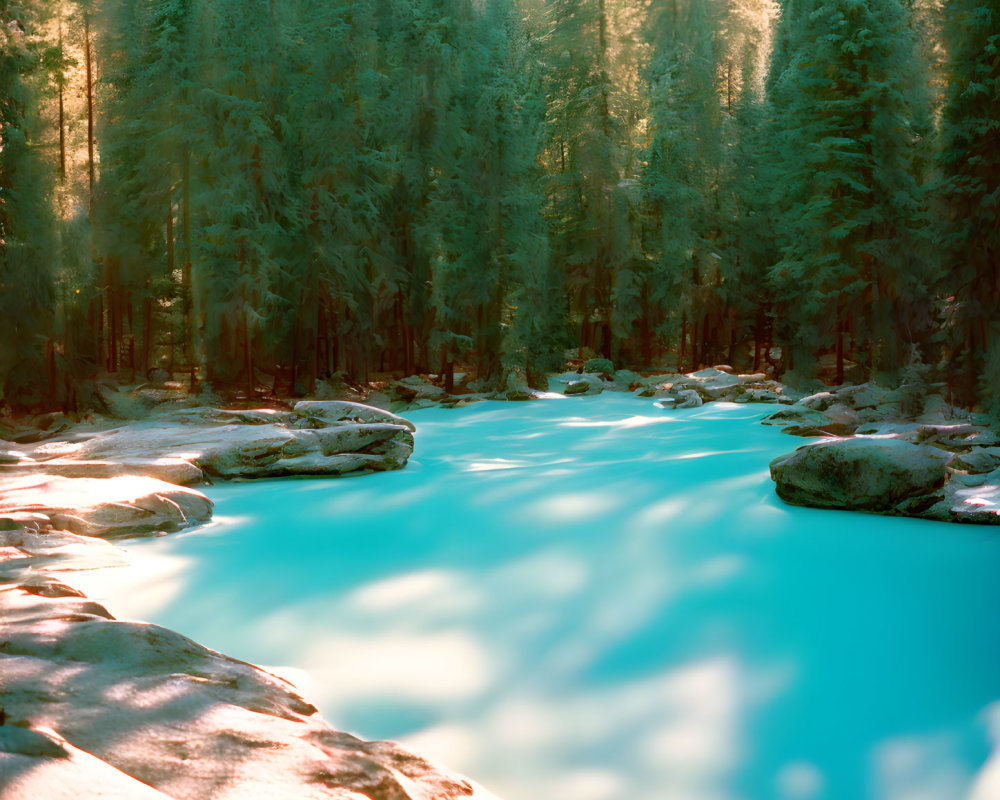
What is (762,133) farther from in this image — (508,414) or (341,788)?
(341,788)

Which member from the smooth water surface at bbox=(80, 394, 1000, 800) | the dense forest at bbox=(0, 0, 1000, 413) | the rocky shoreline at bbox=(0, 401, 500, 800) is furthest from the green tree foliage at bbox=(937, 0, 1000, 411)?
the rocky shoreline at bbox=(0, 401, 500, 800)

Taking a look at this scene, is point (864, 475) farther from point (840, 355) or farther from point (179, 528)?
point (840, 355)

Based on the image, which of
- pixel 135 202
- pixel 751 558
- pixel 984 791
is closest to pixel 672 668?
pixel 984 791

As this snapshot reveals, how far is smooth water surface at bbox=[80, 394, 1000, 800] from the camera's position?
4008 millimetres

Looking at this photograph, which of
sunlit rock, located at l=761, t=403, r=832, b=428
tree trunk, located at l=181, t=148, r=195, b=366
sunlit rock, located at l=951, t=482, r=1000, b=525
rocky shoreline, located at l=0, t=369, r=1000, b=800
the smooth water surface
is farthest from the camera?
tree trunk, located at l=181, t=148, r=195, b=366

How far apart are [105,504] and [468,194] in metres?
18.2

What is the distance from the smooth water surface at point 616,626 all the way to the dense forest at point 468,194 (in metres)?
7.79

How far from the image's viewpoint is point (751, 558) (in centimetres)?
749

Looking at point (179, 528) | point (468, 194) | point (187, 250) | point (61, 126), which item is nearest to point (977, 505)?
point (179, 528)

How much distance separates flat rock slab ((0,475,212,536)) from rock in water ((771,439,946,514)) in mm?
6358

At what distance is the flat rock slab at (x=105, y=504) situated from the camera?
7.49 metres

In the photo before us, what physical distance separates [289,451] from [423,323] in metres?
15.3

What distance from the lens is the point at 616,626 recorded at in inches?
233

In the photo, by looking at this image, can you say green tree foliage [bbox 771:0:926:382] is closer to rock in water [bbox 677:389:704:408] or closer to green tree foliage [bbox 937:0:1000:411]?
rock in water [bbox 677:389:704:408]
